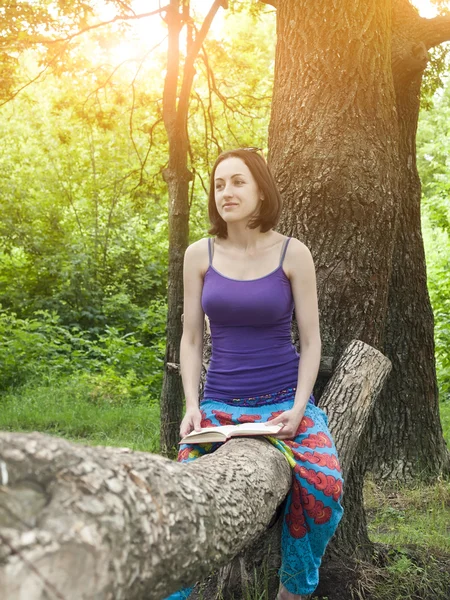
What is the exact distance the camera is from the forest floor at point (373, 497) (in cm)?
389

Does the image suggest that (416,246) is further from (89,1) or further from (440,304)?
(440,304)

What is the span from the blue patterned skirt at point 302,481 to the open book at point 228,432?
7cm

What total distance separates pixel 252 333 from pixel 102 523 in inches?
76.4

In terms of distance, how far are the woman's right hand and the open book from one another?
Answer: 0.13 meters

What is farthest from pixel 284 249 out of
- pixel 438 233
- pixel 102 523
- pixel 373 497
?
pixel 438 233

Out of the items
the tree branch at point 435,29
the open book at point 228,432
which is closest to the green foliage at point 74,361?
the tree branch at point 435,29

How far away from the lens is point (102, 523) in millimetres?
1270

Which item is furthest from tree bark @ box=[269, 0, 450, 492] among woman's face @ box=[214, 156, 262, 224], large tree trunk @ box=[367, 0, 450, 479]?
large tree trunk @ box=[367, 0, 450, 479]

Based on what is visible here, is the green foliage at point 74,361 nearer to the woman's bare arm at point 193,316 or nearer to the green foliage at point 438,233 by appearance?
the green foliage at point 438,233

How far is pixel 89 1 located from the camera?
798 cm

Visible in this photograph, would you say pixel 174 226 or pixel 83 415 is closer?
pixel 174 226

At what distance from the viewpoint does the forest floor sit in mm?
3889

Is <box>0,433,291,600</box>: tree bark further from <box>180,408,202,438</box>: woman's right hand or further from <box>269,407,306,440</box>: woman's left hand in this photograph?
<box>180,408,202,438</box>: woman's right hand

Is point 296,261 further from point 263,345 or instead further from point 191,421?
point 191,421
